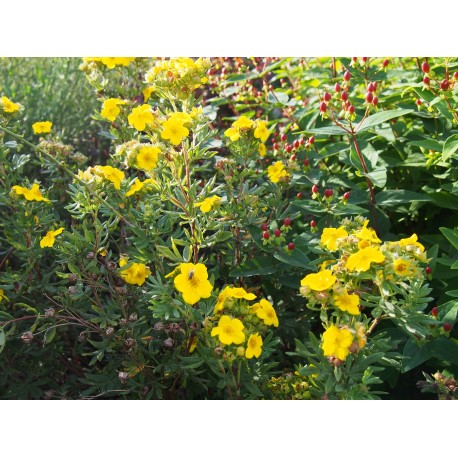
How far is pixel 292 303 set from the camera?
6.56 ft

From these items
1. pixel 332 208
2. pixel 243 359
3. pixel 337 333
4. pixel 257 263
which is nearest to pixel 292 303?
pixel 257 263

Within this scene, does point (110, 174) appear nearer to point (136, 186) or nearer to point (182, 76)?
point (136, 186)

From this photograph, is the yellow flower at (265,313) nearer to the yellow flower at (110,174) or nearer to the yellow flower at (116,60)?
the yellow flower at (110,174)

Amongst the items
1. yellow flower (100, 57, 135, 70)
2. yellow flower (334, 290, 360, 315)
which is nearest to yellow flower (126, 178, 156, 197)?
yellow flower (100, 57, 135, 70)

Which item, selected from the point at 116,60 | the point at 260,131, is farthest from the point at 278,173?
the point at 116,60

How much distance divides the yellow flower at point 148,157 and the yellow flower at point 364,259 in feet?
1.79

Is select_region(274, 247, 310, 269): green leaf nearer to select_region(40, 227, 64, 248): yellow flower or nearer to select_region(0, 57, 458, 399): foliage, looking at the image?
select_region(0, 57, 458, 399): foliage

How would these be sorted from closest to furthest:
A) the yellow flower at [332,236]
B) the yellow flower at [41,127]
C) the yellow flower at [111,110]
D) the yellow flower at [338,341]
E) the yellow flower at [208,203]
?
the yellow flower at [338,341] → the yellow flower at [332,236] → the yellow flower at [208,203] → the yellow flower at [111,110] → the yellow flower at [41,127]

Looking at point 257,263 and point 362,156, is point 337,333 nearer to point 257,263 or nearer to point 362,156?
point 257,263

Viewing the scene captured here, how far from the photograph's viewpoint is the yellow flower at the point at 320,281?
1274 mm

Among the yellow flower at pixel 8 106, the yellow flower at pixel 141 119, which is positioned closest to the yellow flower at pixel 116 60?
the yellow flower at pixel 8 106

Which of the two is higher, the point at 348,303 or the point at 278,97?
the point at 278,97

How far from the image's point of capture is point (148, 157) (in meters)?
1.55

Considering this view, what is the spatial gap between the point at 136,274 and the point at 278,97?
101cm
